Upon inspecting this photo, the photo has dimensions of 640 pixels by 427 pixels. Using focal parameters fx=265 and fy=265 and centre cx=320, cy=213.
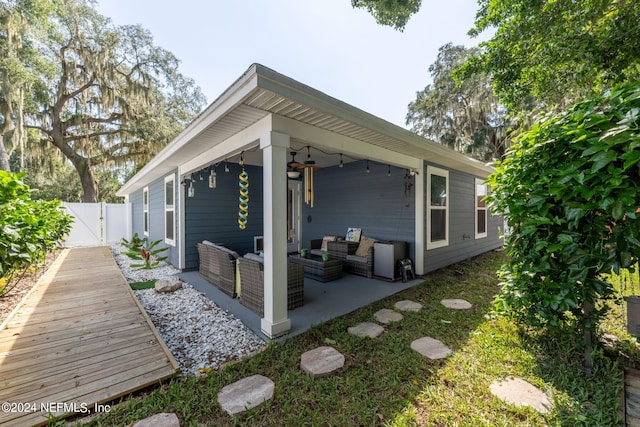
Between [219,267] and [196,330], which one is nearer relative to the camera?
[196,330]

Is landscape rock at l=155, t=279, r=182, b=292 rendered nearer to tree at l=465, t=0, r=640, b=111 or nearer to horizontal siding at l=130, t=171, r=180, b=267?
horizontal siding at l=130, t=171, r=180, b=267

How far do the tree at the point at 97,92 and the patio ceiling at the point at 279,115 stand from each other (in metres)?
8.51

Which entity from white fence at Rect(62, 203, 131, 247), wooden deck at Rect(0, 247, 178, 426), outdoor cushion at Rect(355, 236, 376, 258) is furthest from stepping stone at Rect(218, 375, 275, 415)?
white fence at Rect(62, 203, 131, 247)

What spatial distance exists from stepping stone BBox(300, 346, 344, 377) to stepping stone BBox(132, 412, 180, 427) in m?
1.01

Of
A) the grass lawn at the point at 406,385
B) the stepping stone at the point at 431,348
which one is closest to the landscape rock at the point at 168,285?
the grass lawn at the point at 406,385

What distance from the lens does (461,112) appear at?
1174 centimetres

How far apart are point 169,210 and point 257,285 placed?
4.68m

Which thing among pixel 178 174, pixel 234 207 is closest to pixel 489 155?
pixel 234 207

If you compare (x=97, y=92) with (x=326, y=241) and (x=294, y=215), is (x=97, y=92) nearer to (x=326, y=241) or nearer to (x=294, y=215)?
(x=294, y=215)

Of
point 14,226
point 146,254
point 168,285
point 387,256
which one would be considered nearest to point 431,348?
point 387,256

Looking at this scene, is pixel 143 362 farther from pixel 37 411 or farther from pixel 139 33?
pixel 139 33

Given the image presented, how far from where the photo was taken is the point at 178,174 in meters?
5.92

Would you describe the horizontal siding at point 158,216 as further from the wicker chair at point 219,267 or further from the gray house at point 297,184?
the wicker chair at point 219,267

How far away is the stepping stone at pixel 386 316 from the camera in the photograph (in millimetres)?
3359
